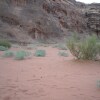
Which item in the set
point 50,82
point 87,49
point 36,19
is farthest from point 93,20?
point 50,82

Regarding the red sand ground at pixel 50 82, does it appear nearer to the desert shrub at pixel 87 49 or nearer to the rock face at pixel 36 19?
the desert shrub at pixel 87 49

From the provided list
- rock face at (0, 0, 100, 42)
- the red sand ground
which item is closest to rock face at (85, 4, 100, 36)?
rock face at (0, 0, 100, 42)

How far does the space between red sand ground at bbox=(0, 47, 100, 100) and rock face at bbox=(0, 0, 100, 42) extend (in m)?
12.6

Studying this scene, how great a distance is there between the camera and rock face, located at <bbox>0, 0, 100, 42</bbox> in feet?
65.0

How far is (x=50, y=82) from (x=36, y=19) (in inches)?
704

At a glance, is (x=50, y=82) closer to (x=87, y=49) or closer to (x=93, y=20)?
(x=87, y=49)

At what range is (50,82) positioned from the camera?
4.73 m

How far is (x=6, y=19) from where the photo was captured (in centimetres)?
2003

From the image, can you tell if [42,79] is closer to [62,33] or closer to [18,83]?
[18,83]

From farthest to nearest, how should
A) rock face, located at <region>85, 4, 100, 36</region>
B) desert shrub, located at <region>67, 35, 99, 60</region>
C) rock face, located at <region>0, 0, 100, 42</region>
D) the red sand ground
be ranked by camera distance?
rock face, located at <region>85, 4, 100, 36</region>
rock face, located at <region>0, 0, 100, 42</region>
desert shrub, located at <region>67, 35, 99, 60</region>
the red sand ground

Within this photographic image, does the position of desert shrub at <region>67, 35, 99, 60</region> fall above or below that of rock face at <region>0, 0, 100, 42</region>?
below

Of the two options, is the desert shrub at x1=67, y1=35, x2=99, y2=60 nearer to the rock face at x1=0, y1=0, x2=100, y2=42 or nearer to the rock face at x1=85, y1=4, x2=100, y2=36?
the rock face at x1=0, y1=0, x2=100, y2=42

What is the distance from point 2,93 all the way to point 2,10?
17.3 m

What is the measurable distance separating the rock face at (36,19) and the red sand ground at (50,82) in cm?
1264
